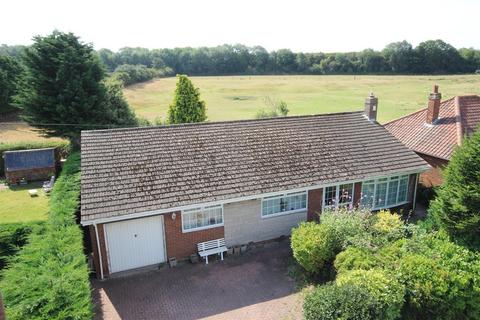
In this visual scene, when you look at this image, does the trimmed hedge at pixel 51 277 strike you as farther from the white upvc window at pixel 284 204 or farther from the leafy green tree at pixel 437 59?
the leafy green tree at pixel 437 59

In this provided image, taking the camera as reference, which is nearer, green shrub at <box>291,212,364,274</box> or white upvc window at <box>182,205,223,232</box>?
green shrub at <box>291,212,364,274</box>

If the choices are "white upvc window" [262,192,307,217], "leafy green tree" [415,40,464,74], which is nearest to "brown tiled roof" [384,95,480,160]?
"white upvc window" [262,192,307,217]

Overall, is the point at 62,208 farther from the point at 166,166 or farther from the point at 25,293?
the point at 25,293

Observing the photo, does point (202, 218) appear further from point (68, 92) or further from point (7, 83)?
point (7, 83)

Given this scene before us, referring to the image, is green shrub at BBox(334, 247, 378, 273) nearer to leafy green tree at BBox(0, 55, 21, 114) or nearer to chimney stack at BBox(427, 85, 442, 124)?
chimney stack at BBox(427, 85, 442, 124)

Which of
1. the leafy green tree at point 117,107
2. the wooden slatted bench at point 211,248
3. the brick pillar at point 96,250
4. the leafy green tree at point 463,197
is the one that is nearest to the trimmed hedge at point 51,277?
the brick pillar at point 96,250

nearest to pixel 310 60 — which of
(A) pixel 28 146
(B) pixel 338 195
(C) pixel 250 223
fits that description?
(A) pixel 28 146
